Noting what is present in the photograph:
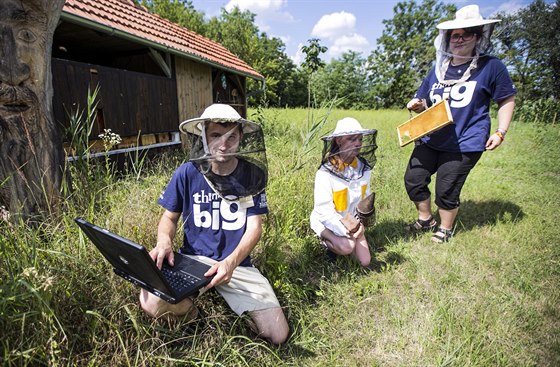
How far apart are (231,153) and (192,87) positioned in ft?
23.3

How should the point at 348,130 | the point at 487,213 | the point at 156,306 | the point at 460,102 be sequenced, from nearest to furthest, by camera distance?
1. the point at 156,306
2. the point at 348,130
3. the point at 460,102
4. the point at 487,213

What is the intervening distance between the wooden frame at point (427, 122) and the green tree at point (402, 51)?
4146 centimetres

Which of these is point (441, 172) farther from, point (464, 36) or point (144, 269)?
point (144, 269)

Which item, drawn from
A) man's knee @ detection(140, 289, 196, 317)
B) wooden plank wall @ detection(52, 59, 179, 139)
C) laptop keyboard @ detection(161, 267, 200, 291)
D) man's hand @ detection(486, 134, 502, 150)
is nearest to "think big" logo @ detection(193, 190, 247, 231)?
laptop keyboard @ detection(161, 267, 200, 291)

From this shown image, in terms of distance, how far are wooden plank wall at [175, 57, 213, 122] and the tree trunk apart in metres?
5.65

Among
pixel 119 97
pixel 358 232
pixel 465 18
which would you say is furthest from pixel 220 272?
pixel 119 97

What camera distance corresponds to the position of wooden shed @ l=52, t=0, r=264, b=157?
477 cm

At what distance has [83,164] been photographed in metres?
2.56

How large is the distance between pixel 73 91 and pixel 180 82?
10.4 ft

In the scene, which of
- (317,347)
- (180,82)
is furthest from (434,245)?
(180,82)

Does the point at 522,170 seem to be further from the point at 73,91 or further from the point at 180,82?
the point at 73,91

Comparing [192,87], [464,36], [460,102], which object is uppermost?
[192,87]

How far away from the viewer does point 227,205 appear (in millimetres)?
2061

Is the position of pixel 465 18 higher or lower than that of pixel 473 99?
higher
